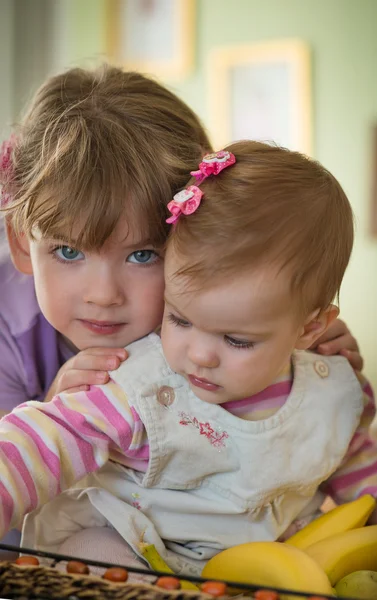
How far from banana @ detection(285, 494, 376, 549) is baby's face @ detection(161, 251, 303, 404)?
23 cm

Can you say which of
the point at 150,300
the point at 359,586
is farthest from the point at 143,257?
the point at 359,586

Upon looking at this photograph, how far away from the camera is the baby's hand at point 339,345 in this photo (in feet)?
4.03

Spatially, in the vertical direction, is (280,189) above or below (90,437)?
above

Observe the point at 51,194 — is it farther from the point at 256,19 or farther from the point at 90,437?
the point at 256,19

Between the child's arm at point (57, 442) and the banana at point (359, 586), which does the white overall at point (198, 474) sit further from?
the banana at point (359, 586)

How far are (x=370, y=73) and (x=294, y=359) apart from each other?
8.96ft

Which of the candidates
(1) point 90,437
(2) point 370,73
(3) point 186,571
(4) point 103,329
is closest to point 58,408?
(1) point 90,437

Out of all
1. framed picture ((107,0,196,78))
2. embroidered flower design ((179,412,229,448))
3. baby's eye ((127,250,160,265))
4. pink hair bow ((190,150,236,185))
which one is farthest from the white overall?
framed picture ((107,0,196,78))

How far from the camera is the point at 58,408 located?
38.5 inches

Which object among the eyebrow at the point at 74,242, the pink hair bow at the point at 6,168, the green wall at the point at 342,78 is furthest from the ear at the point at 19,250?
the green wall at the point at 342,78

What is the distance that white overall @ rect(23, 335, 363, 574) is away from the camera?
3.34ft

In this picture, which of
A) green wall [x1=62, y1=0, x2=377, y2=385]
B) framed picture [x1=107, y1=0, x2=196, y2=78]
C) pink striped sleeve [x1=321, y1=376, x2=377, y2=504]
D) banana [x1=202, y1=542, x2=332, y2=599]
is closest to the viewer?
banana [x1=202, y1=542, x2=332, y2=599]

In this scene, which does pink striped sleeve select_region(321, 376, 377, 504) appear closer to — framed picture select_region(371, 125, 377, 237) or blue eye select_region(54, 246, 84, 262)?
blue eye select_region(54, 246, 84, 262)

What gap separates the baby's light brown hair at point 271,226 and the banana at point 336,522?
31cm
